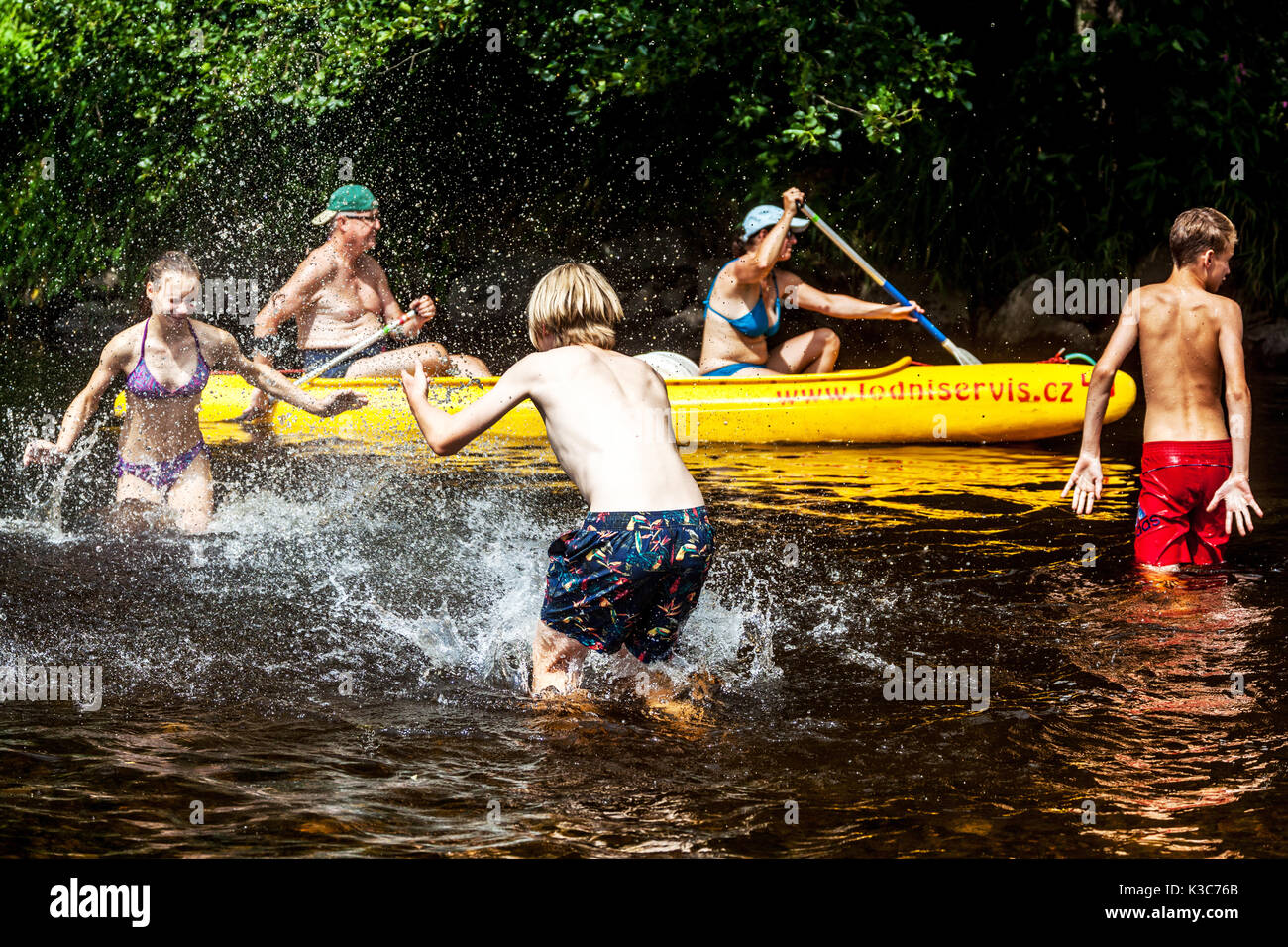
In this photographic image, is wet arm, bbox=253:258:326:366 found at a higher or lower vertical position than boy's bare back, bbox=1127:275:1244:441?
higher

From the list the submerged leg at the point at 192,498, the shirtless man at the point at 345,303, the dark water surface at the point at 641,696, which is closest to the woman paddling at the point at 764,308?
the shirtless man at the point at 345,303

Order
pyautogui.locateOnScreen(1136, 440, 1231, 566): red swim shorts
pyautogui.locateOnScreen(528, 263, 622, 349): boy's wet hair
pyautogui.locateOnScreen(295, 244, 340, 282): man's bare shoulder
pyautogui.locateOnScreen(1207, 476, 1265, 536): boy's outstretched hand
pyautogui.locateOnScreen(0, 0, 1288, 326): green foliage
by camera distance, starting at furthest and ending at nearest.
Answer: pyautogui.locateOnScreen(0, 0, 1288, 326): green foliage < pyautogui.locateOnScreen(295, 244, 340, 282): man's bare shoulder < pyautogui.locateOnScreen(1136, 440, 1231, 566): red swim shorts < pyautogui.locateOnScreen(1207, 476, 1265, 536): boy's outstretched hand < pyautogui.locateOnScreen(528, 263, 622, 349): boy's wet hair

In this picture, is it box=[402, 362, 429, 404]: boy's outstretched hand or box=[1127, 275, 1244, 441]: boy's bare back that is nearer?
box=[402, 362, 429, 404]: boy's outstretched hand

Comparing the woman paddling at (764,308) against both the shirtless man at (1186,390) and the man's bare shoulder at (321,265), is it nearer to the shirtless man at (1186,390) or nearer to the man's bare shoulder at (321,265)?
the man's bare shoulder at (321,265)

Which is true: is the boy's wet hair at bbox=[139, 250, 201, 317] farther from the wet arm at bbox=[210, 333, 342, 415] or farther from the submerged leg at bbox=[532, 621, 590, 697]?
the submerged leg at bbox=[532, 621, 590, 697]

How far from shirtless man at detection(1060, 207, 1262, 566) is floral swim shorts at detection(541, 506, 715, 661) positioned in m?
1.93

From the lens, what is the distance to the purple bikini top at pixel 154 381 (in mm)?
5863

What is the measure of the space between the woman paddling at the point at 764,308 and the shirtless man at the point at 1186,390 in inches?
142

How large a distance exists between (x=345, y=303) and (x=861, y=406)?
3511 mm

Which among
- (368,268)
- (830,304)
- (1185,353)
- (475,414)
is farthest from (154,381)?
(830,304)

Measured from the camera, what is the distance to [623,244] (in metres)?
14.5

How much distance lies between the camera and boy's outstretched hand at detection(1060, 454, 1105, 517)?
5.04 metres

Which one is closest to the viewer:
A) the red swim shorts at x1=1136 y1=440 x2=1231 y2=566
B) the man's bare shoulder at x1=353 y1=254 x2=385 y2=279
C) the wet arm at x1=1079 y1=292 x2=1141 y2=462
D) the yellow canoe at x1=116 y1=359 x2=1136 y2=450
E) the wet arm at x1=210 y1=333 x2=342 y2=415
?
the wet arm at x1=1079 y1=292 x2=1141 y2=462

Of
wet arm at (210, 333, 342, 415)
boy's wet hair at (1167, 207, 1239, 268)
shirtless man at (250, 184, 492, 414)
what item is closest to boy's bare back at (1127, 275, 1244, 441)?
boy's wet hair at (1167, 207, 1239, 268)
